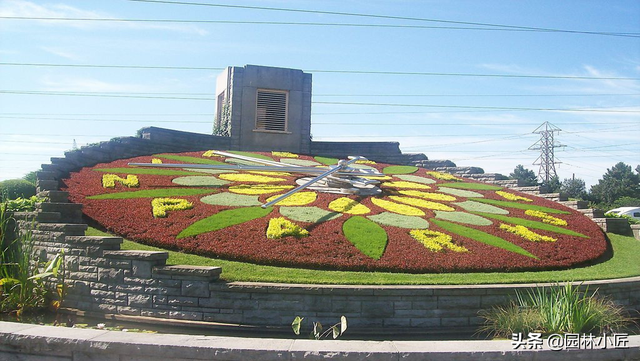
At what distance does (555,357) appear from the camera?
4719mm

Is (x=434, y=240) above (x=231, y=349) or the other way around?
above

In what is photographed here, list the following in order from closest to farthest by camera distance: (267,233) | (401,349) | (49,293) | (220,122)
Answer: (401,349), (49,293), (267,233), (220,122)

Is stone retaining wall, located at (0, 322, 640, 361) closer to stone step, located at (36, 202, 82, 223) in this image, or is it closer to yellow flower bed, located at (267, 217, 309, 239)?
yellow flower bed, located at (267, 217, 309, 239)

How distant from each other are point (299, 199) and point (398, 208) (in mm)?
2260

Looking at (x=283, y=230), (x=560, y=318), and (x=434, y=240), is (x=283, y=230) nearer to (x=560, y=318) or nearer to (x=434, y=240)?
(x=434, y=240)

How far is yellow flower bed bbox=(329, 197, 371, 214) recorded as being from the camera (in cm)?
1135

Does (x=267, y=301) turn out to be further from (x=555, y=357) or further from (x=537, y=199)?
(x=537, y=199)

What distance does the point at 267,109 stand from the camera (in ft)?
64.2

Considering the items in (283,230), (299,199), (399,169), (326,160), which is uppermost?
(326,160)

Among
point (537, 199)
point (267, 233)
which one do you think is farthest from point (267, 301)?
point (537, 199)

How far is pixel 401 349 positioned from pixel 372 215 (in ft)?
22.1

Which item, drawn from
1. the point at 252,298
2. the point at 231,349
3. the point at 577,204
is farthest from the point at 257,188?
the point at 577,204

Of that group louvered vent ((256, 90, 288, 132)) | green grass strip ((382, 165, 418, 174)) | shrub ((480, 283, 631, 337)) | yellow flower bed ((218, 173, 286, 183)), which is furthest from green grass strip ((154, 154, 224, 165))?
shrub ((480, 283, 631, 337))

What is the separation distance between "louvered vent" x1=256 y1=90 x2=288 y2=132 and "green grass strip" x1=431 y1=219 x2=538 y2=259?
960 cm
